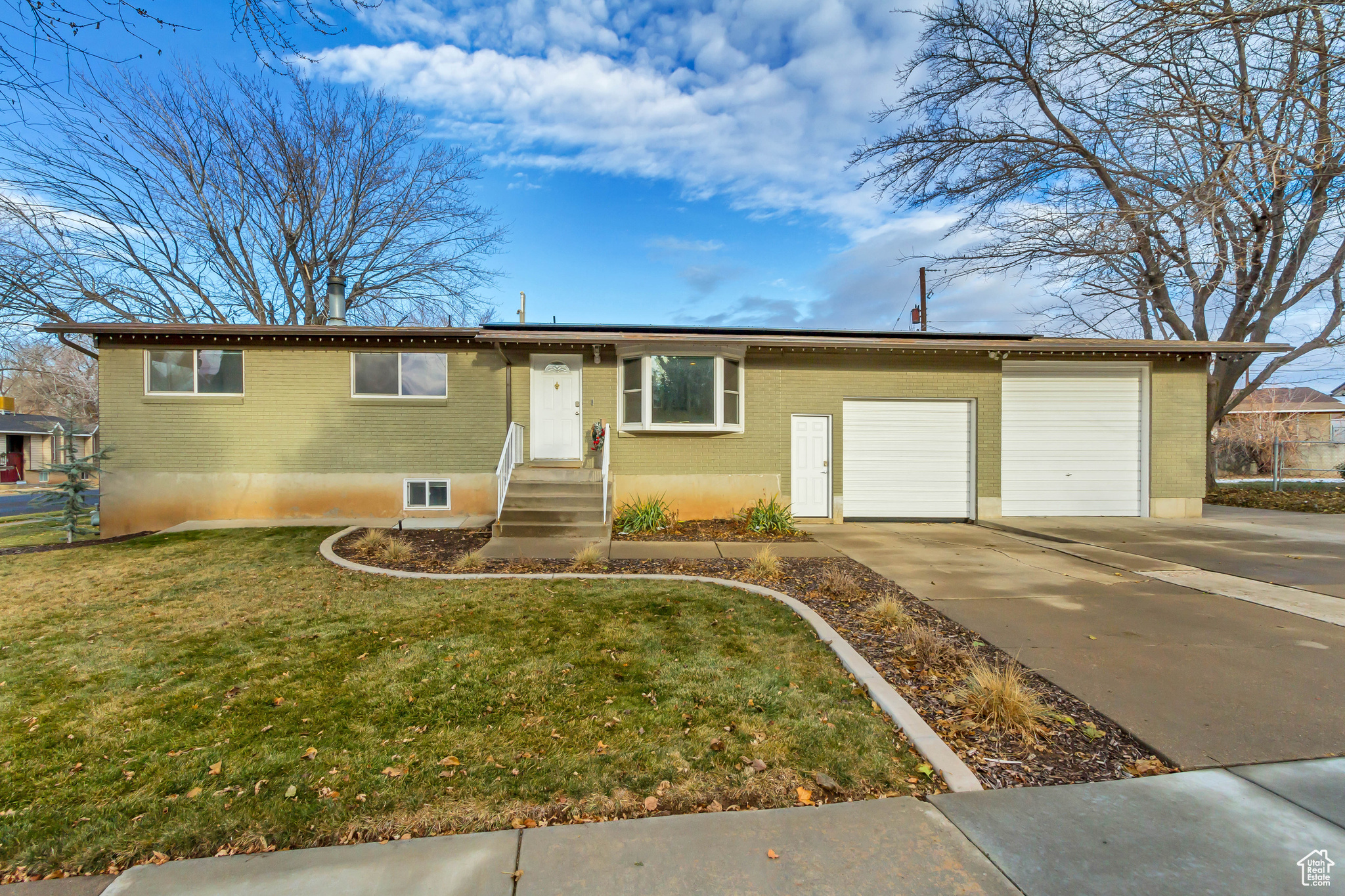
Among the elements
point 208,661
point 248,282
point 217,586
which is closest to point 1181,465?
point 208,661

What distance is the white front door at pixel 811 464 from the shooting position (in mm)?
10758

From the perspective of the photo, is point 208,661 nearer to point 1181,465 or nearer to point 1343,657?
point 1343,657

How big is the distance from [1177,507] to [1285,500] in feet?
15.6

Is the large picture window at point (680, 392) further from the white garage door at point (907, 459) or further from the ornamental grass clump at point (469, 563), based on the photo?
the ornamental grass clump at point (469, 563)

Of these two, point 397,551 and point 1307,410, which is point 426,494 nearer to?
point 397,551

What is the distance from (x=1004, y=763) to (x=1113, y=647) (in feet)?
7.52

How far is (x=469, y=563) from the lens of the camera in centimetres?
678

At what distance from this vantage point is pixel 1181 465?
11180 mm

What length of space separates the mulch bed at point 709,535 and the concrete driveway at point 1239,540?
14.7 feet

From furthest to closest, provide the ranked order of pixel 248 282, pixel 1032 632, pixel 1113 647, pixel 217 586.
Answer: pixel 248 282 < pixel 217 586 < pixel 1032 632 < pixel 1113 647

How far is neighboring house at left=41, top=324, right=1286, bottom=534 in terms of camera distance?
10289 mm

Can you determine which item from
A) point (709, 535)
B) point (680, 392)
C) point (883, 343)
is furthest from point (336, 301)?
point (883, 343)

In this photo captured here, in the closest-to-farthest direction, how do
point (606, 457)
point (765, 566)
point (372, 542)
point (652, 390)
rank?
point (765, 566), point (372, 542), point (606, 457), point (652, 390)

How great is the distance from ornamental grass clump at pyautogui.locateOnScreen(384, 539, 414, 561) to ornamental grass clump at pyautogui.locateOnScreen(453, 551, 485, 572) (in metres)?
0.81
